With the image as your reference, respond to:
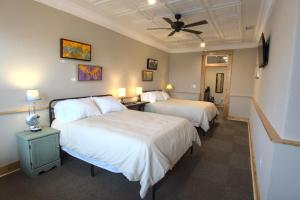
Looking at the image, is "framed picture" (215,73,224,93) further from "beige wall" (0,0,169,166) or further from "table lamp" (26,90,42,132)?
"table lamp" (26,90,42,132)

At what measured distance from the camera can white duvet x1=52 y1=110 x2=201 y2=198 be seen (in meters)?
1.87

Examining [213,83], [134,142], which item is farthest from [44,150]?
[213,83]

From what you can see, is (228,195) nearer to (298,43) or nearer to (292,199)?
(292,199)

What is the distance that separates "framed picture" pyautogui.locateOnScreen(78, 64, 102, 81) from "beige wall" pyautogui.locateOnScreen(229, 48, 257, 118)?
478cm

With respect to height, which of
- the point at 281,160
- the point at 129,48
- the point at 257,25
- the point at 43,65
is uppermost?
the point at 257,25

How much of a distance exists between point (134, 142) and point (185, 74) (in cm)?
557

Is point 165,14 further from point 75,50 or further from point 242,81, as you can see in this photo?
point 242,81

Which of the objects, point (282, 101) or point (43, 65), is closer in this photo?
point (282, 101)

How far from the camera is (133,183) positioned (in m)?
2.29

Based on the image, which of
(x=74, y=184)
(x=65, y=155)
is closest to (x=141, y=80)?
Result: (x=65, y=155)

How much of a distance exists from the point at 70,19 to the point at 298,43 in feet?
11.3

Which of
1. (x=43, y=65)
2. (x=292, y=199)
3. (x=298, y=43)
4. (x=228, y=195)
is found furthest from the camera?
(x=43, y=65)

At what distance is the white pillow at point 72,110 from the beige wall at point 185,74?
4804 mm

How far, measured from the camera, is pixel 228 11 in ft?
10.9
